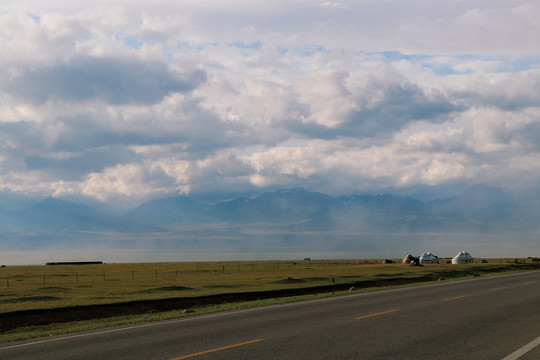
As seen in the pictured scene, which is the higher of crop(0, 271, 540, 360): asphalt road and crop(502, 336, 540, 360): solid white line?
crop(0, 271, 540, 360): asphalt road

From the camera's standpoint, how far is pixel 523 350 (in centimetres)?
1191

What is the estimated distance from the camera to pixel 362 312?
63.8 feet

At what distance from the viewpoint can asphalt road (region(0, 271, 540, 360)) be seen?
11734mm

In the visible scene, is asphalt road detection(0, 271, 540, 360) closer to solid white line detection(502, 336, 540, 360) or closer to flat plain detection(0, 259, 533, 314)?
solid white line detection(502, 336, 540, 360)

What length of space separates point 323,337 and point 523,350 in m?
4.58

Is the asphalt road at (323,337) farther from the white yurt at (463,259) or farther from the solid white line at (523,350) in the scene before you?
the white yurt at (463,259)

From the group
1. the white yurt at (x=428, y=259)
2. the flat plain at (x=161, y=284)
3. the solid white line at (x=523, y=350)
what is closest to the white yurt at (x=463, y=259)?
the white yurt at (x=428, y=259)

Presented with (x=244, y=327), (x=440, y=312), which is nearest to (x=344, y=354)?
(x=244, y=327)

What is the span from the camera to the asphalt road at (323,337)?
11734 mm

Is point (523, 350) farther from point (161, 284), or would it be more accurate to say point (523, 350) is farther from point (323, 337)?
point (161, 284)

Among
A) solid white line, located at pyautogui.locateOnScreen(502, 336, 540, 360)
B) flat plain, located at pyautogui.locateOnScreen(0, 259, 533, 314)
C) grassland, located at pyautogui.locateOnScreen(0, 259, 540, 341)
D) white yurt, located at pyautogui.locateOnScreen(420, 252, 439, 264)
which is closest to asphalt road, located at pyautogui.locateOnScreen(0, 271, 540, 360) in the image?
solid white line, located at pyautogui.locateOnScreen(502, 336, 540, 360)

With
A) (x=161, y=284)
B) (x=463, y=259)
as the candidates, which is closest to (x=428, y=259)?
(x=463, y=259)

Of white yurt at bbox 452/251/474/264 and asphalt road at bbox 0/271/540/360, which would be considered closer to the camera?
asphalt road at bbox 0/271/540/360

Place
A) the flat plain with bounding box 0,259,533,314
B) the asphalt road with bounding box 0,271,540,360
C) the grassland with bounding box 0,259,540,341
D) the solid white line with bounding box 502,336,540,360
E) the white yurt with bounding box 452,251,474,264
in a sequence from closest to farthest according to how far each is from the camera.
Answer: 1. the solid white line with bounding box 502,336,540,360
2. the asphalt road with bounding box 0,271,540,360
3. the grassland with bounding box 0,259,540,341
4. the flat plain with bounding box 0,259,533,314
5. the white yurt with bounding box 452,251,474,264
